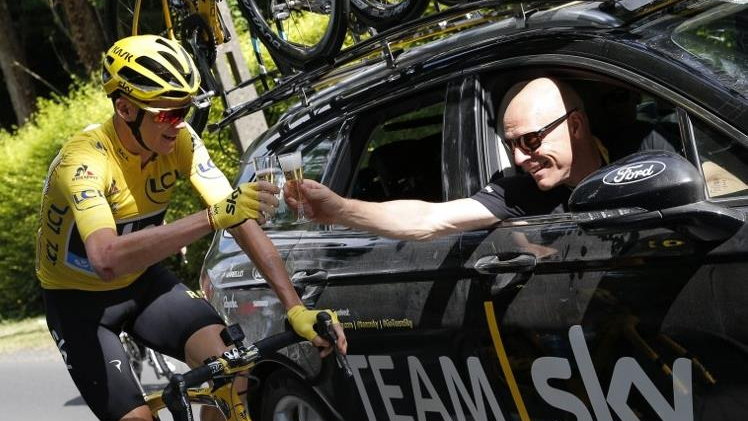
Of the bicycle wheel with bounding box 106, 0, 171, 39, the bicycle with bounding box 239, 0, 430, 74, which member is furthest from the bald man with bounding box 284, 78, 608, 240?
the bicycle wheel with bounding box 106, 0, 171, 39

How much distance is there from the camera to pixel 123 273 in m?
4.14

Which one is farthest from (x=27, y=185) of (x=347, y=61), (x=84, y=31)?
(x=347, y=61)

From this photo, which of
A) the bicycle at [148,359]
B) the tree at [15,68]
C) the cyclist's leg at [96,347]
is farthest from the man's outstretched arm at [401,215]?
the tree at [15,68]

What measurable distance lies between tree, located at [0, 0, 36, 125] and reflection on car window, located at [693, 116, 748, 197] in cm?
1948

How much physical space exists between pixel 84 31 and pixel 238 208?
1541 cm

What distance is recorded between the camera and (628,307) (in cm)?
353

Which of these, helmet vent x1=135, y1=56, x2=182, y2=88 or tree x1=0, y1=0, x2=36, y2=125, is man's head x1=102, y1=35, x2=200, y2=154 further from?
tree x1=0, y1=0, x2=36, y2=125

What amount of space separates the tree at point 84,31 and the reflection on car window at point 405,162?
551 inches

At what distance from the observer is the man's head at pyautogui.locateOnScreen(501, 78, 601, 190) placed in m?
4.18

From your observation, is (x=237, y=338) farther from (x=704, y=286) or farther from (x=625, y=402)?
(x=704, y=286)

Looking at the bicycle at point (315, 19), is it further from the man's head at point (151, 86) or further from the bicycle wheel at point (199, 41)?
the man's head at point (151, 86)

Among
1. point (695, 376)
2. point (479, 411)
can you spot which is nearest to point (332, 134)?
point (479, 411)

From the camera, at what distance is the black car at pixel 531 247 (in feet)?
11.0

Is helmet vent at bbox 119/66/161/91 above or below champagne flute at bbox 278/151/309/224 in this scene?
above
